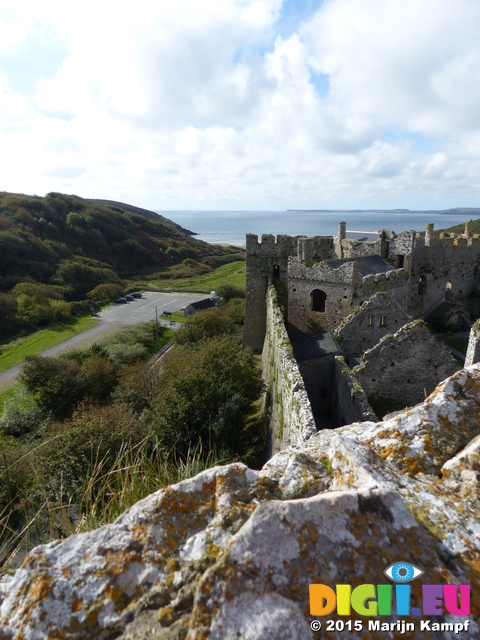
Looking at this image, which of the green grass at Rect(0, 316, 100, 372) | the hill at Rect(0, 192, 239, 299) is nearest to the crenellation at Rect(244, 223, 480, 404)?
the green grass at Rect(0, 316, 100, 372)

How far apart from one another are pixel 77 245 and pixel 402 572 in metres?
105

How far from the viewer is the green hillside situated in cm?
5459

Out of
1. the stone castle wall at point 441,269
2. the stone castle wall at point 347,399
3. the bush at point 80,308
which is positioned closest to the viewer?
the stone castle wall at point 347,399

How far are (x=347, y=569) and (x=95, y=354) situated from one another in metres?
33.7

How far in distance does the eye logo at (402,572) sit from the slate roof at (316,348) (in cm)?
1036

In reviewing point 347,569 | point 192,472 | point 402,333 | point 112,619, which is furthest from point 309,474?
point 402,333

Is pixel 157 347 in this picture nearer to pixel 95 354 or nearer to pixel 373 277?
pixel 95 354

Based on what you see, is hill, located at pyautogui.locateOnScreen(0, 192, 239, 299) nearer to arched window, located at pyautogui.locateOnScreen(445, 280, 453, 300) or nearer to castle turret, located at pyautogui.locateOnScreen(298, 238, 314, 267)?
castle turret, located at pyautogui.locateOnScreen(298, 238, 314, 267)

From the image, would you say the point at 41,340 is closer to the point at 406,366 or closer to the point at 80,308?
the point at 80,308

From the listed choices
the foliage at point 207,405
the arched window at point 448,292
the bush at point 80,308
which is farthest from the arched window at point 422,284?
the bush at point 80,308

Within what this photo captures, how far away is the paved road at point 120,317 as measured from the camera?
3658 cm

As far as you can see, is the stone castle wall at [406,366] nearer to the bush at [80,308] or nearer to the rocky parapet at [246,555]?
the rocky parapet at [246,555]

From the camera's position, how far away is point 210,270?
98.5 meters

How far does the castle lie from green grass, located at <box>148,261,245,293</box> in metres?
46.3
